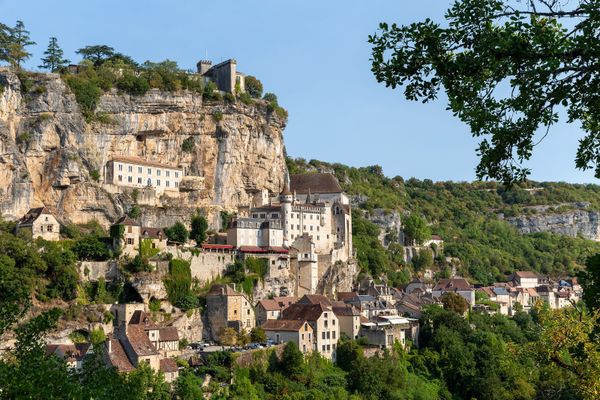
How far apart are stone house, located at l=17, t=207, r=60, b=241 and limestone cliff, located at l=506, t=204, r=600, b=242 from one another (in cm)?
8641

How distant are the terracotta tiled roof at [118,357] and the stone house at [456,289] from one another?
39033mm

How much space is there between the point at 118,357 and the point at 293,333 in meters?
12.6

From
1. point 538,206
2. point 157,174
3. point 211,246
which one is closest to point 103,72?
point 157,174

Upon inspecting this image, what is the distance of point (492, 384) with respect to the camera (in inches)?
2046

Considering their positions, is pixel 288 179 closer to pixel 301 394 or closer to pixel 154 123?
pixel 154 123

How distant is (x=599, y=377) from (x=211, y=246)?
44.1 metres

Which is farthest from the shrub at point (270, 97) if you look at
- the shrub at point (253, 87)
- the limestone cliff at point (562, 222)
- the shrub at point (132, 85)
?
the limestone cliff at point (562, 222)

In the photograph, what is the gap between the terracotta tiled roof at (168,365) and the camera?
40.4m

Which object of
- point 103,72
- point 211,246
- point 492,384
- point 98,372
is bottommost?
point 492,384

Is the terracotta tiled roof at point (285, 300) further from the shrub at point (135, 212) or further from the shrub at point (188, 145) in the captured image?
the shrub at point (188, 145)

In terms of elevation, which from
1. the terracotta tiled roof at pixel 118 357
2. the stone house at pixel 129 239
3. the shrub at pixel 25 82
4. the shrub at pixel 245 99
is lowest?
the terracotta tiled roof at pixel 118 357

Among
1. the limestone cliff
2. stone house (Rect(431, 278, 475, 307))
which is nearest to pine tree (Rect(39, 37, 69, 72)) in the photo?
stone house (Rect(431, 278, 475, 307))

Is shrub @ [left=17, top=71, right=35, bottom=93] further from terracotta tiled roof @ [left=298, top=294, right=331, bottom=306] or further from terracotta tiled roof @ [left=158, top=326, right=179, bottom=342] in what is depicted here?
terracotta tiled roof @ [left=298, top=294, right=331, bottom=306]

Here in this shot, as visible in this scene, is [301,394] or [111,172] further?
[111,172]
